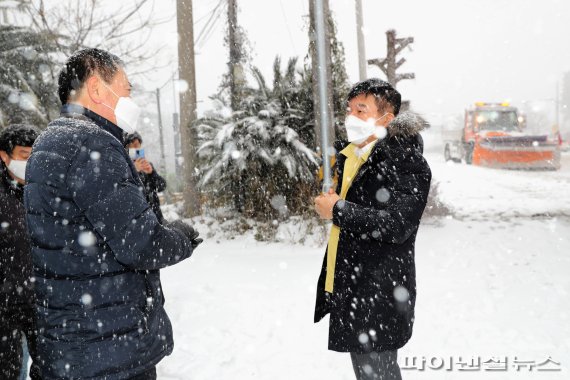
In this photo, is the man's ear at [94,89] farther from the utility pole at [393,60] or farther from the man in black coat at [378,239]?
the utility pole at [393,60]

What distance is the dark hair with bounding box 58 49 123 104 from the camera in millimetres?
1680

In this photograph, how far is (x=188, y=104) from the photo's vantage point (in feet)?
30.5

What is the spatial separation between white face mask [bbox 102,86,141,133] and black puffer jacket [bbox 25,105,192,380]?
0.14 meters

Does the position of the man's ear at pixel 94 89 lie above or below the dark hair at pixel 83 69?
below

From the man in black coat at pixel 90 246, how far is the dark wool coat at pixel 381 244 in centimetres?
88

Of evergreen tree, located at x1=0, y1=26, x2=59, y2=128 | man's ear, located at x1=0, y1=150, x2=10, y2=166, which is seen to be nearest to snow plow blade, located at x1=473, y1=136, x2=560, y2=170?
evergreen tree, located at x1=0, y1=26, x2=59, y2=128

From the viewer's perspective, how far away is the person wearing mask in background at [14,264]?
2.43 m

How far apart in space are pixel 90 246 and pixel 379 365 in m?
1.44

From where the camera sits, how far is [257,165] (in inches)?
304

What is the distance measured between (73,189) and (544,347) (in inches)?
155

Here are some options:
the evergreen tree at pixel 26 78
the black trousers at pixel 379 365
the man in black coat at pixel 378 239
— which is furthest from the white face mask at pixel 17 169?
the evergreen tree at pixel 26 78

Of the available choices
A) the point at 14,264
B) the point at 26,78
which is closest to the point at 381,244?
the point at 14,264

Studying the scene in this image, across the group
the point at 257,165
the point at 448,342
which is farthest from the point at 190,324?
the point at 257,165

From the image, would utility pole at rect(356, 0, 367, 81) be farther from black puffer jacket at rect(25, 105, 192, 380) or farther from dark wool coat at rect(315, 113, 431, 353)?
black puffer jacket at rect(25, 105, 192, 380)
